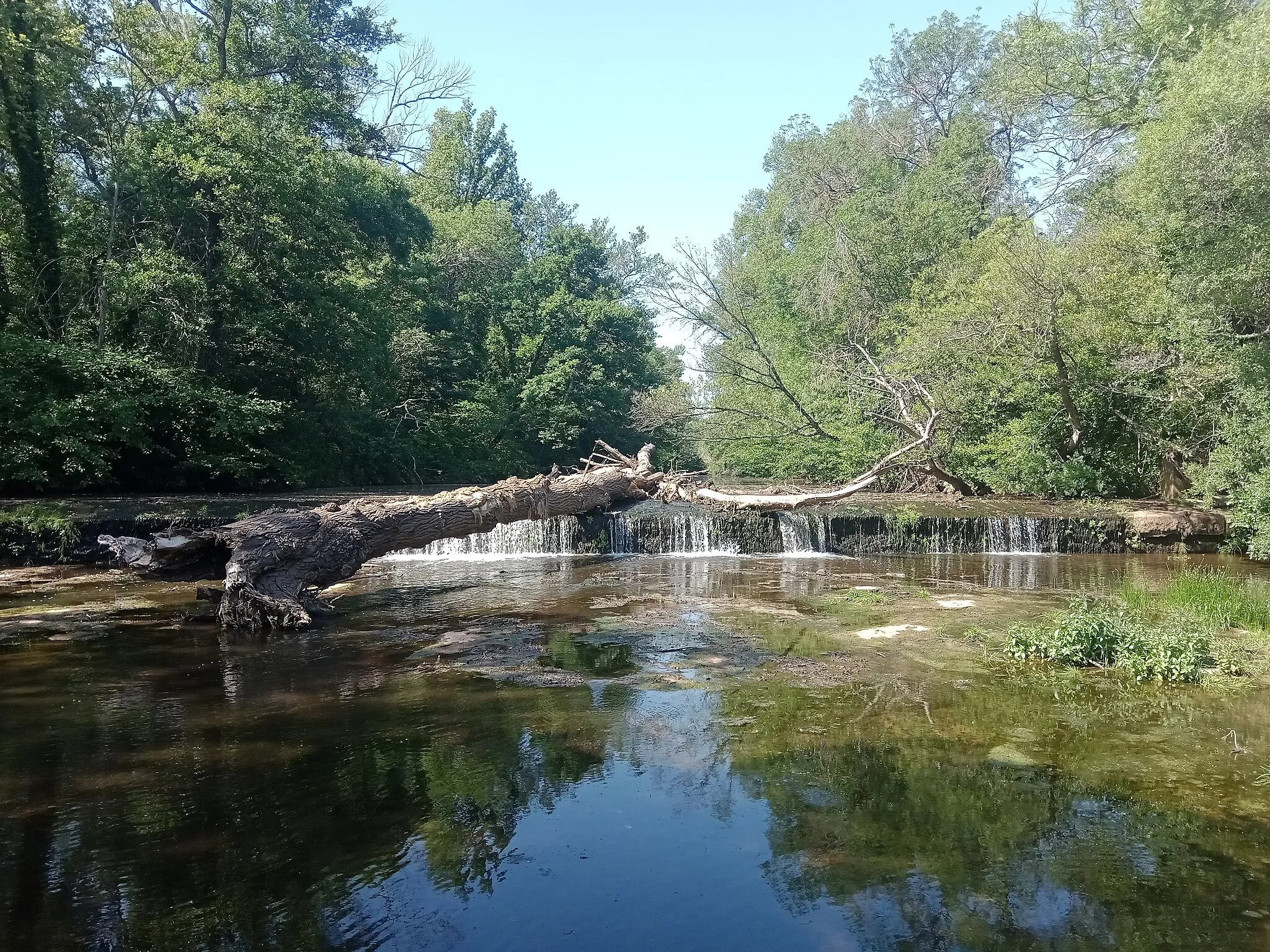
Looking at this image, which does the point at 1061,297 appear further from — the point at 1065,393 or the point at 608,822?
the point at 608,822

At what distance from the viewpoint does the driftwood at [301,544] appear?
861cm

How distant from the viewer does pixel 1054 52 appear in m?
24.1

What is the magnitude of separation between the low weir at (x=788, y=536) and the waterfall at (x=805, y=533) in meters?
0.01

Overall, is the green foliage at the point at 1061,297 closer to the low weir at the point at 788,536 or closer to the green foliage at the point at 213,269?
the low weir at the point at 788,536

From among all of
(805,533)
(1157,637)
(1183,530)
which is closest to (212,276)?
(805,533)

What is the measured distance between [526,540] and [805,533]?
18.3 ft

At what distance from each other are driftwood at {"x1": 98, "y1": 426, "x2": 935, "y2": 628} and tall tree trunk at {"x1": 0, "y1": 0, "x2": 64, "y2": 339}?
36.7ft

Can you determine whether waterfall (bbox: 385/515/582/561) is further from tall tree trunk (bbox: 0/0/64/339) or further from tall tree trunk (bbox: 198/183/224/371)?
tall tree trunk (bbox: 0/0/64/339)

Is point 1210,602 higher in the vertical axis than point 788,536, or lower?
lower

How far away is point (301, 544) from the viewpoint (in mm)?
9086

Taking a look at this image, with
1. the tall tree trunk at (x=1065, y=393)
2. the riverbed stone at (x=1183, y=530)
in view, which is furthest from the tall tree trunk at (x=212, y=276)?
the riverbed stone at (x=1183, y=530)

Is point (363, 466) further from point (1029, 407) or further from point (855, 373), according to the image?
point (1029, 407)

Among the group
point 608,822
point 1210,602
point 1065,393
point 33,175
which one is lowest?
point 608,822

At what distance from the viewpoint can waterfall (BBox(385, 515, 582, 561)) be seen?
623 inches
